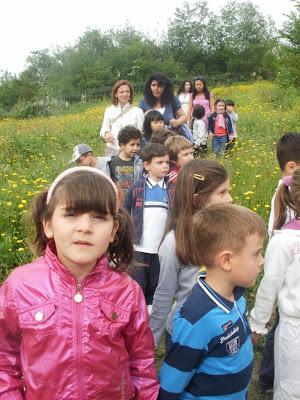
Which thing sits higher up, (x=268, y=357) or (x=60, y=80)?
(x=60, y=80)

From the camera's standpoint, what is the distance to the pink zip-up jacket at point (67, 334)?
1.54m

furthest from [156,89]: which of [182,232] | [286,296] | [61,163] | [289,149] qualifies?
[286,296]

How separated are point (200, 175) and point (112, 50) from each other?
143 feet

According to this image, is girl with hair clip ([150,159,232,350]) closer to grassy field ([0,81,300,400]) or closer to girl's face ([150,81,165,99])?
grassy field ([0,81,300,400])

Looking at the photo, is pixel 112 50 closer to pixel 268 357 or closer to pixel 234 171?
pixel 234 171

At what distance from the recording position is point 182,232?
2.35 m

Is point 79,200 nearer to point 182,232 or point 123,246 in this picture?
point 123,246

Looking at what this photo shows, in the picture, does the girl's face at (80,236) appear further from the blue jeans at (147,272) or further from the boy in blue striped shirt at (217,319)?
the blue jeans at (147,272)

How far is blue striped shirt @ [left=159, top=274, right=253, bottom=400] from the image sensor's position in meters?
1.69

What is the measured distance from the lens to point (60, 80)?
42344 mm

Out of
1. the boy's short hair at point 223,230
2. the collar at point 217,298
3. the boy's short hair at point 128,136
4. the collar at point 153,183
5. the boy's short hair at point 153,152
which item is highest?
the boy's short hair at point 128,136

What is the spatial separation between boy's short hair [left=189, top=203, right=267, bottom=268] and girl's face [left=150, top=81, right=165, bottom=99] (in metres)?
4.02

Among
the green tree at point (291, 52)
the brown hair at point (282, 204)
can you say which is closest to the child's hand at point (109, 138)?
the brown hair at point (282, 204)

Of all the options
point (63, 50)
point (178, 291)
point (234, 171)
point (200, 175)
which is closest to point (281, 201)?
point (200, 175)
